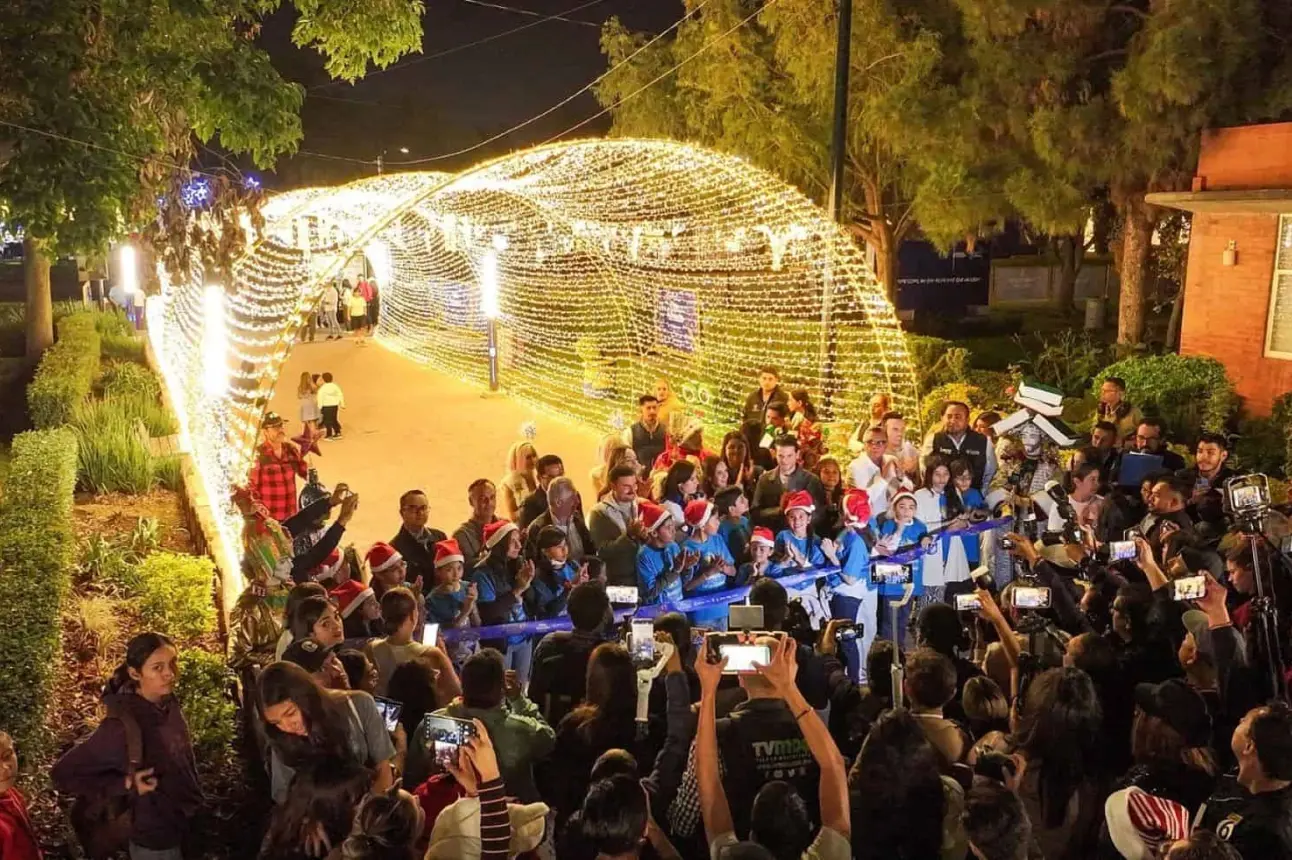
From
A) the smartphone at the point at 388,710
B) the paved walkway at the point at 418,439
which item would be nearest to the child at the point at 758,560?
the smartphone at the point at 388,710

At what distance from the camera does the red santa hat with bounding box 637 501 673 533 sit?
20.4 ft

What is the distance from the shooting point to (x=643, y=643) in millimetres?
4281

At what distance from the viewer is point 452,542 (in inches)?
234

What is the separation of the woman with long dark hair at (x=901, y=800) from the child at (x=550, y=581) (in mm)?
2726

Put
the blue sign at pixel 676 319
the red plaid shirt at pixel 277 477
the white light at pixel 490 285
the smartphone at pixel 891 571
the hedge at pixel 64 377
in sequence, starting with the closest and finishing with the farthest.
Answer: the smartphone at pixel 891 571 < the red plaid shirt at pixel 277 477 < the hedge at pixel 64 377 < the blue sign at pixel 676 319 < the white light at pixel 490 285

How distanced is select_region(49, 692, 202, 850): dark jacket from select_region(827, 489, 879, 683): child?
12.3 feet

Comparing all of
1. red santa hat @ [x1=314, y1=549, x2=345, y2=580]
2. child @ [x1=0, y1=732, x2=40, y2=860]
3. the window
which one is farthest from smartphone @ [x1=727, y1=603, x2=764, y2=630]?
the window

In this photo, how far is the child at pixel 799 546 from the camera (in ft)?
21.5

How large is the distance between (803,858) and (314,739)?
1.58 metres

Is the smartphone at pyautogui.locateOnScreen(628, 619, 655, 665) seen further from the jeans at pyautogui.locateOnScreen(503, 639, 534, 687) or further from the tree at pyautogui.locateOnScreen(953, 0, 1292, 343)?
the tree at pyautogui.locateOnScreen(953, 0, 1292, 343)

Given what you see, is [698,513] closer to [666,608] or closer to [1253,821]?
[666,608]

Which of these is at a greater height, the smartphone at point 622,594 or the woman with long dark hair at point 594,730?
the smartphone at point 622,594

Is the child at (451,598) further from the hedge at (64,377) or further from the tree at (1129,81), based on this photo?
the tree at (1129,81)

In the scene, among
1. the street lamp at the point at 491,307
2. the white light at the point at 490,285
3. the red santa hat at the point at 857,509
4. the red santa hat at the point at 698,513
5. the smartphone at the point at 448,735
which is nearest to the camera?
the smartphone at the point at 448,735
